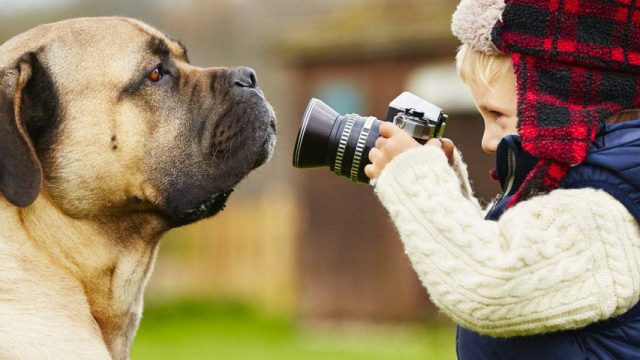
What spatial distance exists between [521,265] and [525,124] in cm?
40

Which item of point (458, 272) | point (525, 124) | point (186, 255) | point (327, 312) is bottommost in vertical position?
point (186, 255)

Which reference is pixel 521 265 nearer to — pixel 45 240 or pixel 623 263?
pixel 623 263

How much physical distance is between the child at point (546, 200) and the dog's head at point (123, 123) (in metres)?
0.69

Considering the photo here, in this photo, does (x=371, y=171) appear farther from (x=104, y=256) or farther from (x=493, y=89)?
(x=104, y=256)

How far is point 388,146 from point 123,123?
0.92 m

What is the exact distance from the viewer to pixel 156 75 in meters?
3.38

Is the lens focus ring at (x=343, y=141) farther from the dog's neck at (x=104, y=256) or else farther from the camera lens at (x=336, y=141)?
the dog's neck at (x=104, y=256)

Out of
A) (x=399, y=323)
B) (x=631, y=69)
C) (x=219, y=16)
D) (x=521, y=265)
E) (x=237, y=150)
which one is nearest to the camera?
(x=521, y=265)

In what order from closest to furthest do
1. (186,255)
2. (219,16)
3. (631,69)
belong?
(631,69), (186,255), (219,16)

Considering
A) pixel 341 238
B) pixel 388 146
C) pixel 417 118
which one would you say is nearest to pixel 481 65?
pixel 417 118

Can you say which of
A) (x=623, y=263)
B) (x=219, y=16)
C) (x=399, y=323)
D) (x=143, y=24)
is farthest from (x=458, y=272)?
(x=219, y=16)

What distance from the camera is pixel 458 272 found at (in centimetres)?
263

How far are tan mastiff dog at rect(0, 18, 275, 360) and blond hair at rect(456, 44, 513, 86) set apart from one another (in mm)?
793

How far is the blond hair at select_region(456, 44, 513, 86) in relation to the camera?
292 cm
